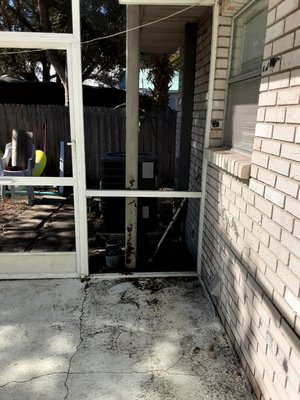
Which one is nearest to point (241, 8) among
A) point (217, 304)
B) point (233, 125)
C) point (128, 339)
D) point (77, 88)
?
point (233, 125)

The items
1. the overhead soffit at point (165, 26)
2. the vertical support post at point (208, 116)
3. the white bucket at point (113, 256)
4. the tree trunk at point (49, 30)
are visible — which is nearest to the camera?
the vertical support post at point (208, 116)

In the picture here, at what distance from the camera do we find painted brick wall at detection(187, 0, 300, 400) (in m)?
1.53

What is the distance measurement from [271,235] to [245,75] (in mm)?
1384

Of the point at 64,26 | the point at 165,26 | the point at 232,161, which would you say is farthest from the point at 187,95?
the point at 64,26

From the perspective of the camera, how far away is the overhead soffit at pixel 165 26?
128 inches

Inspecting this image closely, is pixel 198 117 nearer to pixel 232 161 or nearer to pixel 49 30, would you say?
pixel 232 161

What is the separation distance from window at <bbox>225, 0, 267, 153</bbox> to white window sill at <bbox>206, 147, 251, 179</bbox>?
0.31ft

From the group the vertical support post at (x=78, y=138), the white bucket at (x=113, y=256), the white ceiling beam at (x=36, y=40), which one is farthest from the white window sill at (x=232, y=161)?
the white ceiling beam at (x=36, y=40)

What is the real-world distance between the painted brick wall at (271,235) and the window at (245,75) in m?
0.41

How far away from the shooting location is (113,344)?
2.44m

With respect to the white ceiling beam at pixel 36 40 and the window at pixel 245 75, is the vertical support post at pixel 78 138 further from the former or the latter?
the window at pixel 245 75

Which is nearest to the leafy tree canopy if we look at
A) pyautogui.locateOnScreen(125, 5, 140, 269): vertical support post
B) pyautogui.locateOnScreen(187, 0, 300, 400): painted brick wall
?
pyautogui.locateOnScreen(125, 5, 140, 269): vertical support post

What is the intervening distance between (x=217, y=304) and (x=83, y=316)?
3.81ft

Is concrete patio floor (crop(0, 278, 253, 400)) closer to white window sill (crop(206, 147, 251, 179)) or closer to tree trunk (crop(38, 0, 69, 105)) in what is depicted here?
white window sill (crop(206, 147, 251, 179))
